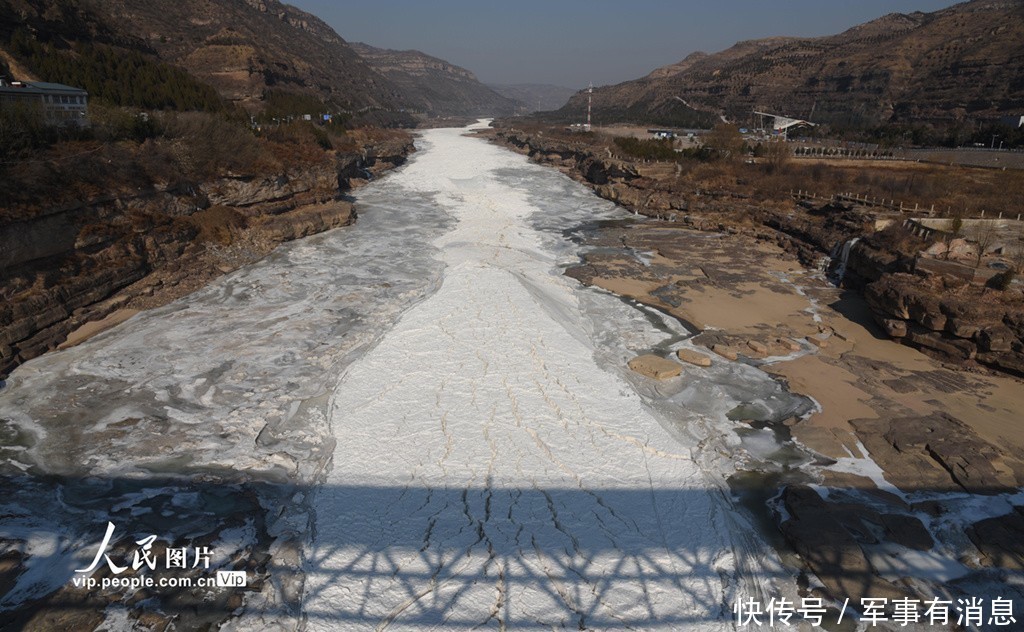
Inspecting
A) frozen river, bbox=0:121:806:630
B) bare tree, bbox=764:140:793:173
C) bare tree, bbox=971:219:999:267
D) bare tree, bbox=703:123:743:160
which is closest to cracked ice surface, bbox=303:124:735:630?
frozen river, bbox=0:121:806:630

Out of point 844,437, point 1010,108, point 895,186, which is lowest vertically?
point 844,437

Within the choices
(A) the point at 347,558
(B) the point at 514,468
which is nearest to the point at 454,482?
(B) the point at 514,468

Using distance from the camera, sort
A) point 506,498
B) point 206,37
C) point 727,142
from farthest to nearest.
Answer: point 206,37 < point 727,142 < point 506,498

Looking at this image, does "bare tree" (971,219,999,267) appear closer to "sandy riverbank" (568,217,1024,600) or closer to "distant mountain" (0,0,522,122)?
"sandy riverbank" (568,217,1024,600)

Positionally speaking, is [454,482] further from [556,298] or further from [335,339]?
[556,298]

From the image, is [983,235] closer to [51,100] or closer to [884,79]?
[51,100]

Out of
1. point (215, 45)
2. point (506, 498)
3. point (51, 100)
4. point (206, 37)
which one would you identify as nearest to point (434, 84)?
point (206, 37)

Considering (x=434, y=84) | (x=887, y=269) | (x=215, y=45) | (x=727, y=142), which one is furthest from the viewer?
(x=434, y=84)
